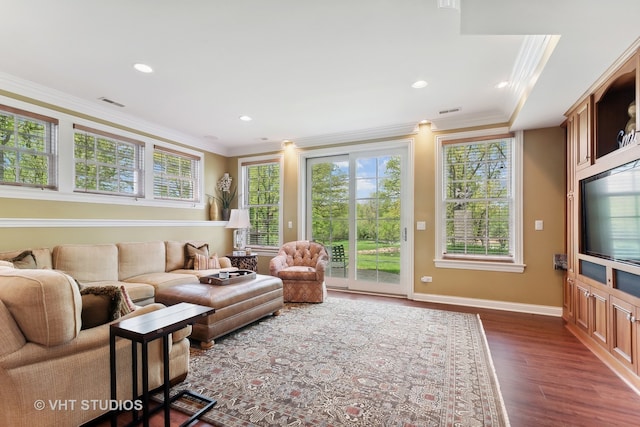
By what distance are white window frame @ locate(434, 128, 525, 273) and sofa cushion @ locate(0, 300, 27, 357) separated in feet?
14.4

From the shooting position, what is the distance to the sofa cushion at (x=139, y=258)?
383 centimetres

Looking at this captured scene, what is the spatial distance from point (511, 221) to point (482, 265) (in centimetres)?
72

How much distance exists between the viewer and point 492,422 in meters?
1.77

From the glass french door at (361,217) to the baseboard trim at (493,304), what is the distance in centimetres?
39

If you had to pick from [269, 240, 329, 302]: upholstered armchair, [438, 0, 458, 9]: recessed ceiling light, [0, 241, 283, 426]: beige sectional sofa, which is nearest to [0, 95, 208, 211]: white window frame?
[269, 240, 329, 302]: upholstered armchair

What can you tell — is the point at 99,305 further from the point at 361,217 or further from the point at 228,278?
the point at 361,217

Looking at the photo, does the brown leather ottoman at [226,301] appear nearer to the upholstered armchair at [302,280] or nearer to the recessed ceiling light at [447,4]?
the upholstered armchair at [302,280]

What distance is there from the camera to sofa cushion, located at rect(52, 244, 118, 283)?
10.8ft

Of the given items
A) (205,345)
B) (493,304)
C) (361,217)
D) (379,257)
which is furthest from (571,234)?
(205,345)

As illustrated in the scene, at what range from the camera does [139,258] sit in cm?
399

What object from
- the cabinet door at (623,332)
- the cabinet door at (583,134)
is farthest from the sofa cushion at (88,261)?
the cabinet door at (583,134)

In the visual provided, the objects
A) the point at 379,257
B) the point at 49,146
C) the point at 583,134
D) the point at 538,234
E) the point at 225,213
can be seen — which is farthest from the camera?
the point at 225,213

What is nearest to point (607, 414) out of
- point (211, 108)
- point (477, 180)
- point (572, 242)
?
point (572, 242)

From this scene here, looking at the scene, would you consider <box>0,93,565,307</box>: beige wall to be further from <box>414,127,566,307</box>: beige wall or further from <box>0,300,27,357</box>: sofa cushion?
<box>0,300,27,357</box>: sofa cushion
